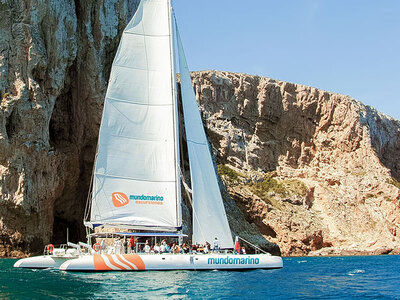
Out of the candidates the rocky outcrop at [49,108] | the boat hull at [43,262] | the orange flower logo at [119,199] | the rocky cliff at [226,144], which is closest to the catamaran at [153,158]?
the orange flower logo at [119,199]

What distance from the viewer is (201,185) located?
75.7ft

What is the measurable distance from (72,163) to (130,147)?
19.6m

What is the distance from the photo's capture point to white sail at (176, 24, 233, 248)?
22.4 meters

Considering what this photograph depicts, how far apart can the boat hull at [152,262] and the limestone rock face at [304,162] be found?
30370mm

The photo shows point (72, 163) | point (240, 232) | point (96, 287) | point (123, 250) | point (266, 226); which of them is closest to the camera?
point (96, 287)

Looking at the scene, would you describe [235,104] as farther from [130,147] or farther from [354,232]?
[130,147]

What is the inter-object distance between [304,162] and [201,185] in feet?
145

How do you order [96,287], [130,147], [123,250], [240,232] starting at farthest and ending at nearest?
[240,232]
[130,147]
[123,250]
[96,287]

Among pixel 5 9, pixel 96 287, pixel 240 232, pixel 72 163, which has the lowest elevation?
pixel 96 287

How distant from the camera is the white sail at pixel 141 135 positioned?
2255cm

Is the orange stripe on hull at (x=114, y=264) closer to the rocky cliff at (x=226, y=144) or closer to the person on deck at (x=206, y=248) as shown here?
the person on deck at (x=206, y=248)

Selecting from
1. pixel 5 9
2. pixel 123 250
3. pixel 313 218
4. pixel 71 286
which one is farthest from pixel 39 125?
pixel 313 218

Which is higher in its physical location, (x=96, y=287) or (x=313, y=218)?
(x=313, y=218)

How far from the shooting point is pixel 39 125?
37625 millimetres
